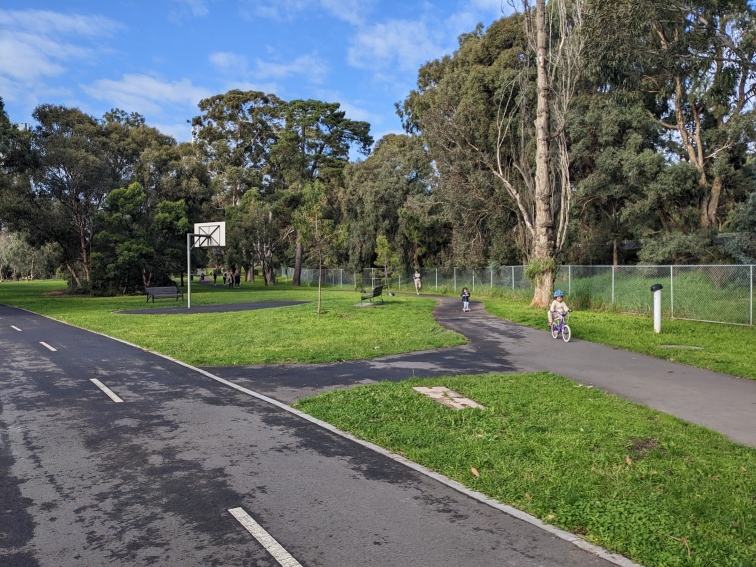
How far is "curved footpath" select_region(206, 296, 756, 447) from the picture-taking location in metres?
7.64

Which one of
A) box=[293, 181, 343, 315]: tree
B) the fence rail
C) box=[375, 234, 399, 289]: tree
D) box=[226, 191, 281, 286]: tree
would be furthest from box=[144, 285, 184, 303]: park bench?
box=[226, 191, 281, 286]: tree

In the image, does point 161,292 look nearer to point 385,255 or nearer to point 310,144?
point 385,255

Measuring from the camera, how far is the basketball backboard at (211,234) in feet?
96.2

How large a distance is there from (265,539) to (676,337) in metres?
12.5

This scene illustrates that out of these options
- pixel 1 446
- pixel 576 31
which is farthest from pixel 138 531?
pixel 576 31

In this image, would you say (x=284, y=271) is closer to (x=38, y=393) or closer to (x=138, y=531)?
(x=38, y=393)

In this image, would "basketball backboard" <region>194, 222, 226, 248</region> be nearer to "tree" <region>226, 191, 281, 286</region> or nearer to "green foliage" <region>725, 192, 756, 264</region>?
"tree" <region>226, 191, 281, 286</region>

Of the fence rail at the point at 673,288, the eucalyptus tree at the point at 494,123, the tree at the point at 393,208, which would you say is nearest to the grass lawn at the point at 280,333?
the fence rail at the point at 673,288

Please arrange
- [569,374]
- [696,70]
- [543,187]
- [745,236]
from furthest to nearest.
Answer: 1. [745,236]
2. [543,187]
3. [696,70]
4. [569,374]

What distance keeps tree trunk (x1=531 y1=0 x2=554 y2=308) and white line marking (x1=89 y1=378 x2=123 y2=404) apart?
1596cm

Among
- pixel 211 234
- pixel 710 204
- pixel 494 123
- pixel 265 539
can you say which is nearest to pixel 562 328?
pixel 265 539

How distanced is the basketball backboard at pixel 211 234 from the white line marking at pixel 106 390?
1950cm

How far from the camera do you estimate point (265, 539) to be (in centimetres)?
407

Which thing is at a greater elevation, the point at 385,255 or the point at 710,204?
the point at 710,204
